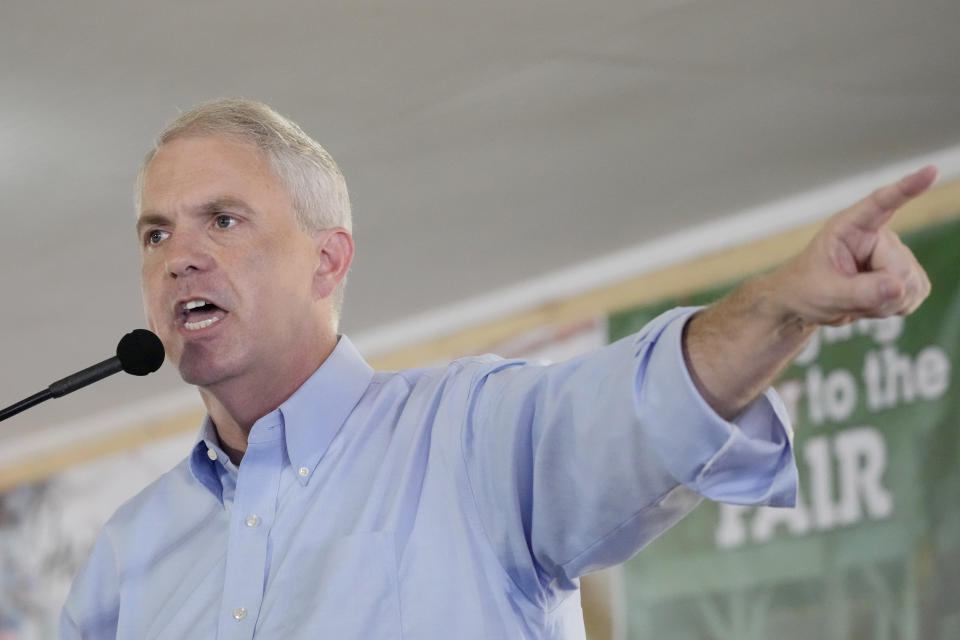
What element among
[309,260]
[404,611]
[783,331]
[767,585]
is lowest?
[767,585]

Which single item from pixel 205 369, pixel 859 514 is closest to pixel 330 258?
pixel 205 369

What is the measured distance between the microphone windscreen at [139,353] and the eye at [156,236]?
18 centimetres

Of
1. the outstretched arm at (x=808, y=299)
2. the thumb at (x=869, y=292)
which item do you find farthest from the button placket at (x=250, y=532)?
the thumb at (x=869, y=292)

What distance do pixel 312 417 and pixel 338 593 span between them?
24cm

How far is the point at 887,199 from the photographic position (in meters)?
0.94

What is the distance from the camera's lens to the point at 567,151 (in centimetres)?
344

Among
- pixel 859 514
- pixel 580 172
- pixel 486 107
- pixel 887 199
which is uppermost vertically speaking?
pixel 486 107

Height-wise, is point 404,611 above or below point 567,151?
below

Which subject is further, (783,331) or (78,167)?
(78,167)

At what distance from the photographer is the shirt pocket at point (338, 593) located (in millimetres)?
1282

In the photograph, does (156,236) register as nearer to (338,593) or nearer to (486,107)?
(338,593)

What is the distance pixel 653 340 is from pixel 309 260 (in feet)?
2.14

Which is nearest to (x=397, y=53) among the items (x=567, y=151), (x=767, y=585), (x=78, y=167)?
(x=567, y=151)

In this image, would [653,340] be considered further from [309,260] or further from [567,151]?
[567,151]
